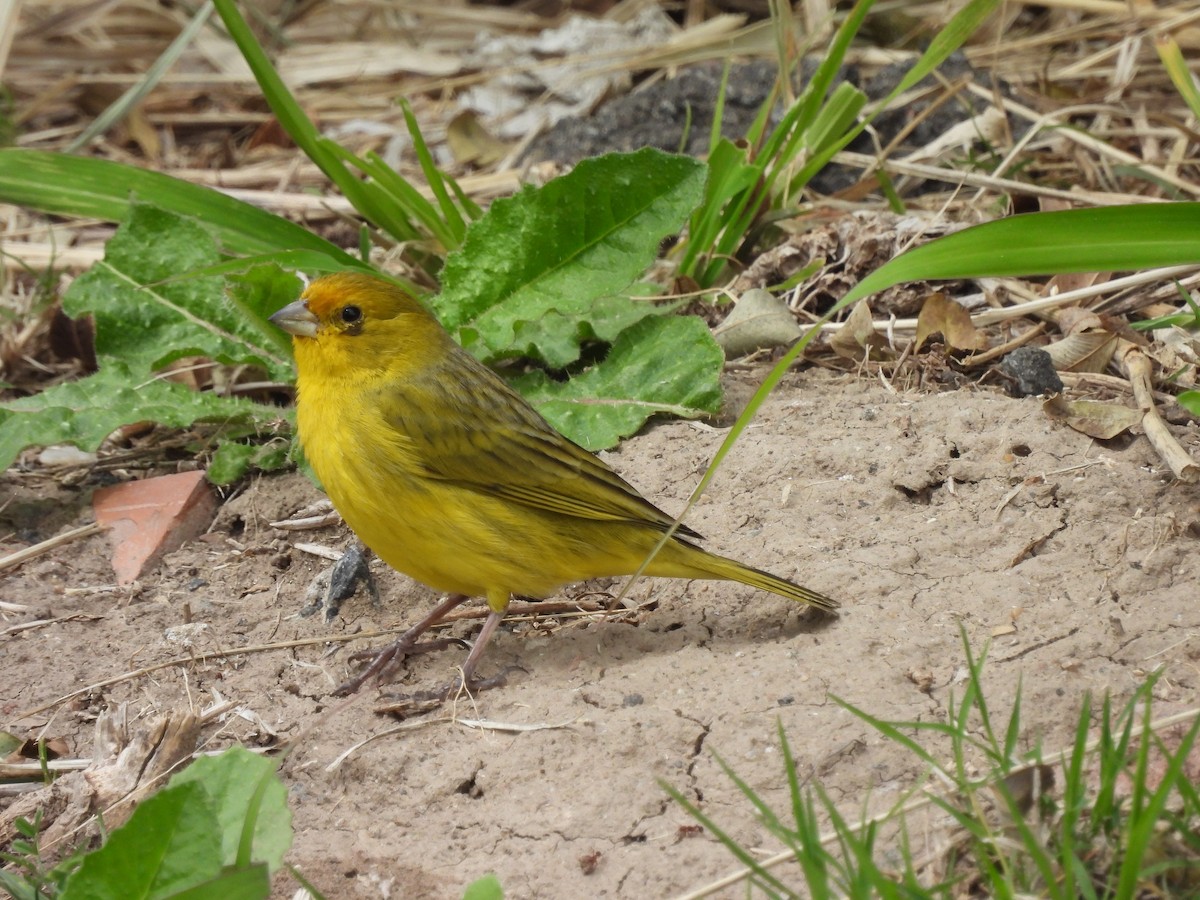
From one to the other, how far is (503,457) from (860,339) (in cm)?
155

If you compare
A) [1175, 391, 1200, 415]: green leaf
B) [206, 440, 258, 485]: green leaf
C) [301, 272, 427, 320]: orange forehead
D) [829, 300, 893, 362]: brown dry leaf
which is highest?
[1175, 391, 1200, 415]: green leaf

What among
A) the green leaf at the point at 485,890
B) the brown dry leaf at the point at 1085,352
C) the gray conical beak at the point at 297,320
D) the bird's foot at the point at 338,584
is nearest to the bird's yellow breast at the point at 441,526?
the gray conical beak at the point at 297,320

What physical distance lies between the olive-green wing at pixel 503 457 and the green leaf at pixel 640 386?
582 mm

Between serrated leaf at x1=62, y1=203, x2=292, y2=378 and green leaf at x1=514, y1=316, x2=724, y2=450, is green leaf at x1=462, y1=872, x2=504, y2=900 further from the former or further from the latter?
serrated leaf at x1=62, y1=203, x2=292, y2=378

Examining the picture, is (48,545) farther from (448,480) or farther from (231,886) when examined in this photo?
(231,886)

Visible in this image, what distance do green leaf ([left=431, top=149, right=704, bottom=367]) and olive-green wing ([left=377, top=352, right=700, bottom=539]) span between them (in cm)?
79

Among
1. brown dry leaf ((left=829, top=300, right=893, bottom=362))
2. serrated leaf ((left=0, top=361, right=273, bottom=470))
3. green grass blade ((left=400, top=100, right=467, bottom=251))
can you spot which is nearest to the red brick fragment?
serrated leaf ((left=0, top=361, right=273, bottom=470))

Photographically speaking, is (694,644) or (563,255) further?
(563,255)

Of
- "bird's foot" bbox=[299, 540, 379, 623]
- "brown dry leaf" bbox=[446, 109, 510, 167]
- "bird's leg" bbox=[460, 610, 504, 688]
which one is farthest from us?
"brown dry leaf" bbox=[446, 109, 510, 167]

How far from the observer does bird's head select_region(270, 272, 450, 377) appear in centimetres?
410

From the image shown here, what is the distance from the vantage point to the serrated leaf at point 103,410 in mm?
4598

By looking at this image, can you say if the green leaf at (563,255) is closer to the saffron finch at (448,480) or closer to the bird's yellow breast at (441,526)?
the saffron finch at (448,480)

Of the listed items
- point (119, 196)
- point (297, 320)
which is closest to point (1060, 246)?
point (297, 320)

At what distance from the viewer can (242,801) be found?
288cm
